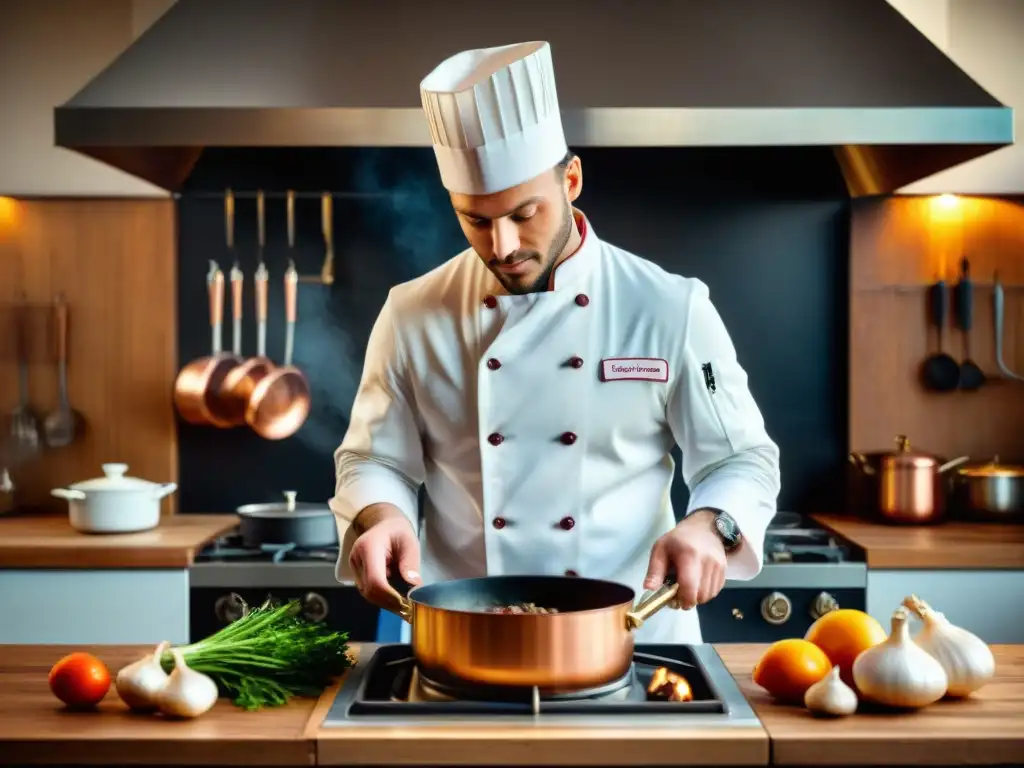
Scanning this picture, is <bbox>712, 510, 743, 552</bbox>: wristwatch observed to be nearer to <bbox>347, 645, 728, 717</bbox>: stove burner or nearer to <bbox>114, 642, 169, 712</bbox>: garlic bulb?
<bbox>347, 645, 728, 717</bbox>: stove burner

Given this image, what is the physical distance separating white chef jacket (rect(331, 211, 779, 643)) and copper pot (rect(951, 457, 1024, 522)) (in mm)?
1296

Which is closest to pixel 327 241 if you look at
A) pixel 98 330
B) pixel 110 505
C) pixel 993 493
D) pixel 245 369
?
pixel 245 369

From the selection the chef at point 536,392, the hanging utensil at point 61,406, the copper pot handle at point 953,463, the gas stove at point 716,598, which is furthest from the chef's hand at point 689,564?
the hanging utensil at point 61,406

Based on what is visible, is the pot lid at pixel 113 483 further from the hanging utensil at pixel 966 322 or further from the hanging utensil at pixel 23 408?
the hanging utensil at pixel 966 322

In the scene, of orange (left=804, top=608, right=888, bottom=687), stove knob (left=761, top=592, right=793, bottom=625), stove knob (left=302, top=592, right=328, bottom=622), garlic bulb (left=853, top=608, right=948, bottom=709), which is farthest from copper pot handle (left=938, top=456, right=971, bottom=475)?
garlic bulb (left=853, top=608, right=948, bottom=709)

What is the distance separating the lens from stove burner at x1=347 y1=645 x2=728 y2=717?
48.8 inches

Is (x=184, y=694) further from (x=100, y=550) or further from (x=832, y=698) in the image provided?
(x=100, y=550)

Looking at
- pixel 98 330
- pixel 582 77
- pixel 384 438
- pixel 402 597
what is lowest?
pixel 402 597

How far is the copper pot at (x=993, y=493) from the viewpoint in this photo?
2.88 m

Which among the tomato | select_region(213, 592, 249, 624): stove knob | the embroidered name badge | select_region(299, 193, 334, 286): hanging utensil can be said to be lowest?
select_region(213, 592, 249, 624): stove knob

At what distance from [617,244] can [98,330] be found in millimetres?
1367

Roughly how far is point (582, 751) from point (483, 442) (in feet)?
2.39

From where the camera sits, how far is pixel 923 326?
3107 millimetres

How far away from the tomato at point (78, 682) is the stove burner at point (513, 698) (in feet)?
0.91
